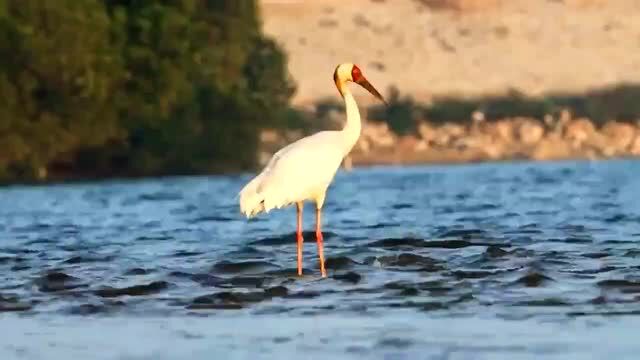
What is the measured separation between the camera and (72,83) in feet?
189

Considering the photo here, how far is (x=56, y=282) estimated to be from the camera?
61.1ft

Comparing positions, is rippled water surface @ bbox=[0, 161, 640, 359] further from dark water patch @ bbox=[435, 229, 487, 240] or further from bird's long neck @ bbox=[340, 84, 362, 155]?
bird's long neck @ bbox=[340, 84, 362, 155]

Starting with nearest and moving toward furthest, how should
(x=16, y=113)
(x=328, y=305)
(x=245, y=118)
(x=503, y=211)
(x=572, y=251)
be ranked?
1. (x=328, y=305)
2. (x=572, y=251)
3. (x=503, y=211)
4. (x=16, y=113)
5. (x=245, y=118)

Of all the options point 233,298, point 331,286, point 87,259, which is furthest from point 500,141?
point 233,298

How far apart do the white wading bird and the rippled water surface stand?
0.72 meters

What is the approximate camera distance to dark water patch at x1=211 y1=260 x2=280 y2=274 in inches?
772

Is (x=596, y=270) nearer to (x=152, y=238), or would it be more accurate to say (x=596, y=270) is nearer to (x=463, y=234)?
(x=463, y=234)

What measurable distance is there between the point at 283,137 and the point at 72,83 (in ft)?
87.8

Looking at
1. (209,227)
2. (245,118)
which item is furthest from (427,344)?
(245,118)

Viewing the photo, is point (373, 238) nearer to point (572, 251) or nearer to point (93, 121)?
point (572, 251)

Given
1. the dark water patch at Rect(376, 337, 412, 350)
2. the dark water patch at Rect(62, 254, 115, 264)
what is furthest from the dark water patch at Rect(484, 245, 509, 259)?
the dark water patch at Rect(376, 337, 412, 350)

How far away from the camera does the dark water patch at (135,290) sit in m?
17.2

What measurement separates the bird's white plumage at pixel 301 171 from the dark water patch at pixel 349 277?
862mm

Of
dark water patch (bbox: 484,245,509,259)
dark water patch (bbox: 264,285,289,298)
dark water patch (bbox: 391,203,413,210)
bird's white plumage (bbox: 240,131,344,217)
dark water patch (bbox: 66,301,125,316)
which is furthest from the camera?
dark water patch (bbox: 391,203,413,210)
